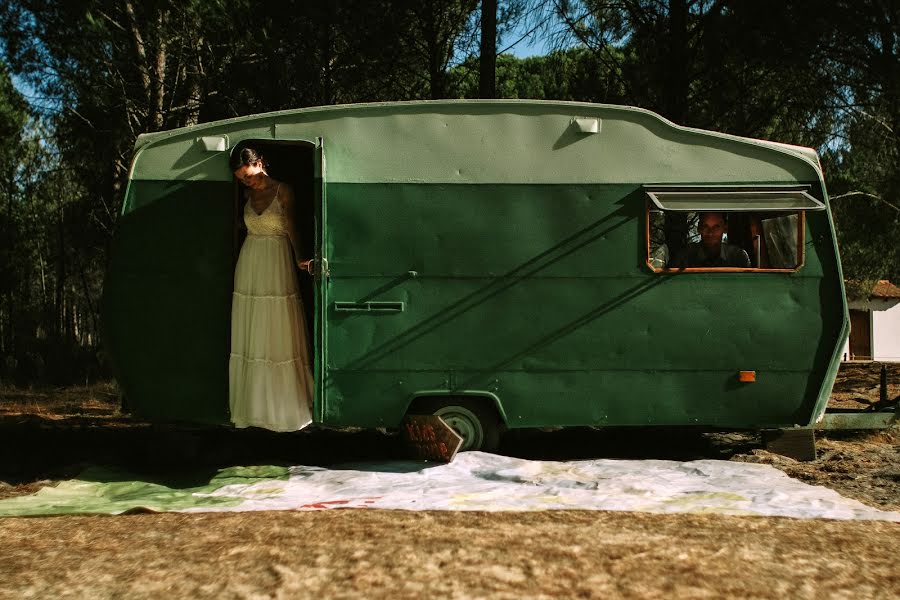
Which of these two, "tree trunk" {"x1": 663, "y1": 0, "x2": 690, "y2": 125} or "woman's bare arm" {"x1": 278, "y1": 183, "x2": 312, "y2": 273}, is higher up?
"tree trunk" {"x1": 663, "y1": 0, "x2": 690, "y2": 125}

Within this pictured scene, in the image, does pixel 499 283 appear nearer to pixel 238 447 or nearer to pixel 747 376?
pixel 747 376

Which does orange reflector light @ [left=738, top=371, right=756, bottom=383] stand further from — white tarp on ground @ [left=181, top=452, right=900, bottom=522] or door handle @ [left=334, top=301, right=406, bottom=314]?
door handle @ [left=334, top=301, right=406, bottom=314]

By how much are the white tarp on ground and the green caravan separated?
40 cm

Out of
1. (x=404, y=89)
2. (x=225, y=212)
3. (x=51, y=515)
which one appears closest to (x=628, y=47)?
(x=404, y=89)

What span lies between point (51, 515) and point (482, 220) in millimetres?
3428

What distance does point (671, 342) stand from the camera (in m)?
6.61

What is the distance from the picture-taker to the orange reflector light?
656cm

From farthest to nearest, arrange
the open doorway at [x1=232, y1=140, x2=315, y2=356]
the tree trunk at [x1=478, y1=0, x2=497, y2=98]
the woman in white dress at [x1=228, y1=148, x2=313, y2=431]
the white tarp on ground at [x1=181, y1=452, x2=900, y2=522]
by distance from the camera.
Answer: the tree trunk at [x1=478, y1=0, x2=497, y2=98] < the open doorway at [x1=232, y1=140, x2=315, y2=356] < the woman in white dress at [x1=228, y1=148, x2=313, y2=431] < the white tarp on ground at [x1=181, y1=452, x2=900, y2=522]

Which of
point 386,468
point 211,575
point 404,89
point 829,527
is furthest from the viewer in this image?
point 404,89

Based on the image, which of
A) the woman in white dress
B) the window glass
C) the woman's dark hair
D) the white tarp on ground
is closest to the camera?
the white tarp on ground

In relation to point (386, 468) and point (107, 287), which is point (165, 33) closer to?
point (107, 287)

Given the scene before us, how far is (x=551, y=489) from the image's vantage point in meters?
5.78

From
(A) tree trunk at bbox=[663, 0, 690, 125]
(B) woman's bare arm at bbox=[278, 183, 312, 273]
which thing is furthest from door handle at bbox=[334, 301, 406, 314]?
(A) tree trunk at bbox=[663, 0, 690, 125]

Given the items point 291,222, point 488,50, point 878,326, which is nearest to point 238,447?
point 291,222
